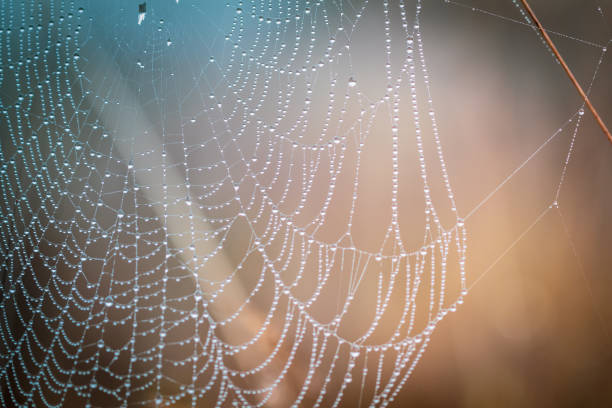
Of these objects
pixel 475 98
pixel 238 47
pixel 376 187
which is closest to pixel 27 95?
pixel 238 47

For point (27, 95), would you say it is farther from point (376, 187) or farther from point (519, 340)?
point (519, 340)

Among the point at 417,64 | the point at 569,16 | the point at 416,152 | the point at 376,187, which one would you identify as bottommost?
the point at 376,187

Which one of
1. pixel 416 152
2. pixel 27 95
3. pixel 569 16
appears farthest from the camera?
pixel 27 95

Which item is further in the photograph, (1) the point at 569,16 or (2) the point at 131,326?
(2) the point at 131,326

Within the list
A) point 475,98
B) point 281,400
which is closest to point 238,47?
point 475,98

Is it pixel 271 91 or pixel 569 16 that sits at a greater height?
pixel 569 16

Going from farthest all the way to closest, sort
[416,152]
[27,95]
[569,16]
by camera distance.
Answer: [27,95] < [416,152] < [569,16]
